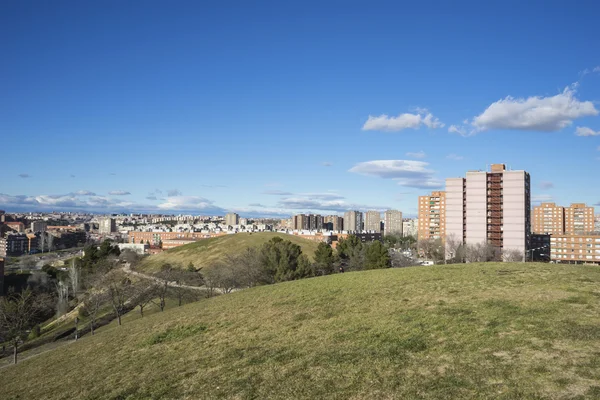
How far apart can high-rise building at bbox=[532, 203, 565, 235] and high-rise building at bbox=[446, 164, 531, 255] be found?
8545 centimetres

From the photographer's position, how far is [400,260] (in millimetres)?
99375

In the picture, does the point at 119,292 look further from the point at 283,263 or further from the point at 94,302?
the point at 283,263

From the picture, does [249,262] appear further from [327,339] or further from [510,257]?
[510,257]

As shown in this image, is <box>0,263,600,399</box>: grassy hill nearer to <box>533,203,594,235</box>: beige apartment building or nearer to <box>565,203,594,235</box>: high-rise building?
<box>533,203,594,235</box>: beige apartment building

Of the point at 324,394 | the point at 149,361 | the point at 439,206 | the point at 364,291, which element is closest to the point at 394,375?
the point at 324,394

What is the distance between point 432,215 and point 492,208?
46314mm

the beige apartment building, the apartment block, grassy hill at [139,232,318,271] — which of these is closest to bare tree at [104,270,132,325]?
grassy hill at [139,232,318,271]

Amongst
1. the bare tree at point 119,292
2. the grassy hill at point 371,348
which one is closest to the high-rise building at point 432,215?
the bare tree at point 119,292

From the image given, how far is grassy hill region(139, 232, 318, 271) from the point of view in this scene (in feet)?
384

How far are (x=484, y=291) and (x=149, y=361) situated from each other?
16.3m

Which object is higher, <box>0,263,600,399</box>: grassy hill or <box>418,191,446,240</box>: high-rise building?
<box>418,191,446,240</box>: high-rise building

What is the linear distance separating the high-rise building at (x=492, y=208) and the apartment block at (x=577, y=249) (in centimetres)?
1983

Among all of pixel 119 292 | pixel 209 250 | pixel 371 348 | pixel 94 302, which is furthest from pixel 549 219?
pixel 371 348

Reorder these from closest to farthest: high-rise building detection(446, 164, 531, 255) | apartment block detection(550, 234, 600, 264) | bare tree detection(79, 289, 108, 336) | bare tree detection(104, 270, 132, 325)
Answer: bare tree detection(79, 289, 108, 336) → bare tree detection(104, 270, 132, 325) → high-rise building detection(446, 164, 531, 255) → apartment block detection(550, 234, 600, 264)
